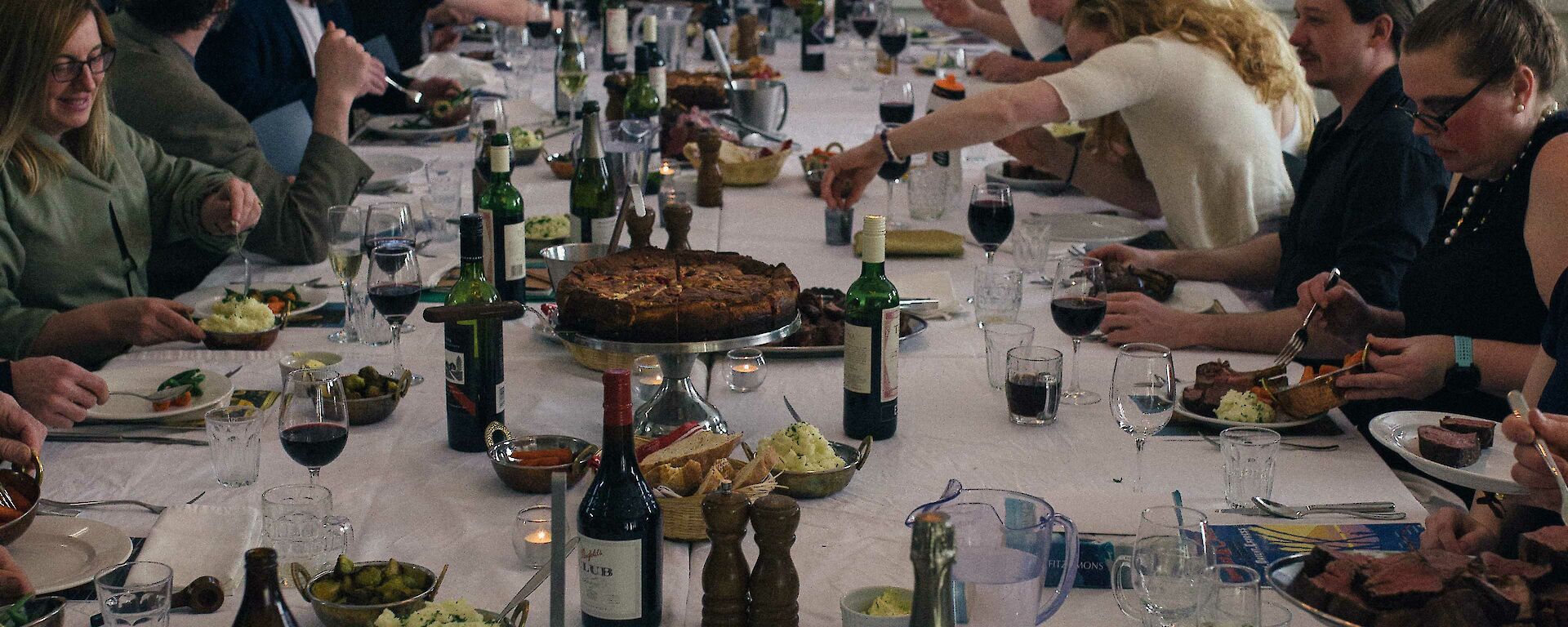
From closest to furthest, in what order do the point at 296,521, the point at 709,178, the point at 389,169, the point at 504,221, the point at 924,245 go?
the point at 296,521
the point at 504,221
the point at 924,245
the point at 709,178
the point at 389,169

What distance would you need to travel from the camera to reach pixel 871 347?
1.64 metres

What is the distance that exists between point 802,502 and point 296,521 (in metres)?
0.52

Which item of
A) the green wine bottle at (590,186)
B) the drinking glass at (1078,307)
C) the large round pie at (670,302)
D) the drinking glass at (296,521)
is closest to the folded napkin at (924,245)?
the green wine bottle at (590,186)

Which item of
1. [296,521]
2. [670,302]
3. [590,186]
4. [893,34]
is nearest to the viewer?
[296,521]

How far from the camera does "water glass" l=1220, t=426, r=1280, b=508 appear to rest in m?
1.49

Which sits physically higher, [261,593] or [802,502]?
[261,593]

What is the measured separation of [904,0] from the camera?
7.77 meters

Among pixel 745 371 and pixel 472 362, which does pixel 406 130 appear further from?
pixel 472 362

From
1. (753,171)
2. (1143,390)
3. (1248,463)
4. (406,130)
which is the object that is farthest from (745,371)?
(406,130)

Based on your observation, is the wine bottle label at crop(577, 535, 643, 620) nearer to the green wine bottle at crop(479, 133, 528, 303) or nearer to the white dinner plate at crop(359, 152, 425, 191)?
the green wine bottle at crop(479, 133, 528, 303)

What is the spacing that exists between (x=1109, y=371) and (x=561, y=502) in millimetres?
1132

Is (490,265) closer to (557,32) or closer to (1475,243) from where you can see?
(1475,243)

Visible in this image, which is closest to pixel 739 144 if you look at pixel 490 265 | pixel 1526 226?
pixel 490 265

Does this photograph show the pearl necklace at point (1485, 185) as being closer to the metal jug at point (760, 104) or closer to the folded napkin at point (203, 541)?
the folded napkin at point (203, 541)
